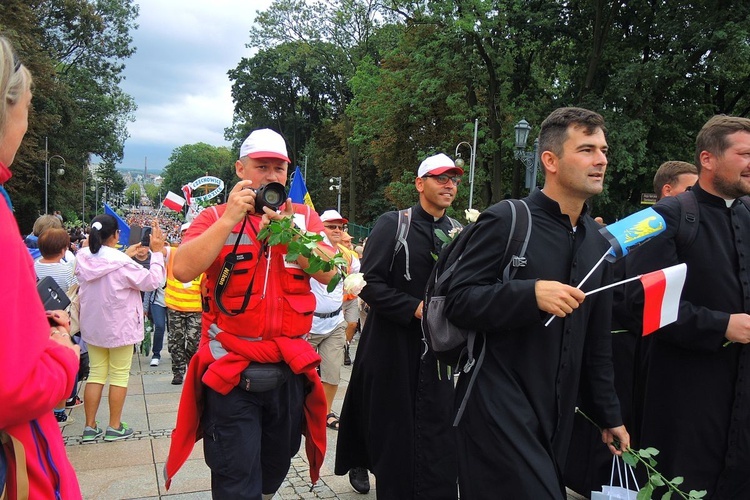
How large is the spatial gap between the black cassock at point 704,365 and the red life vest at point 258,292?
6.12 ft

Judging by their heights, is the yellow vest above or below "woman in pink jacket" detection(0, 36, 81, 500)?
below

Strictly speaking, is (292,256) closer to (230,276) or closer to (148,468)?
(230,276)

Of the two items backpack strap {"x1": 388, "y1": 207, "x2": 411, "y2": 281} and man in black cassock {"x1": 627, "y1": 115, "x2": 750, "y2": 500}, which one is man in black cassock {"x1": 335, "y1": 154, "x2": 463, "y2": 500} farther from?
man in black cassock {"x1": 627, "y1": 115, "x2": 750, "y2": 500}

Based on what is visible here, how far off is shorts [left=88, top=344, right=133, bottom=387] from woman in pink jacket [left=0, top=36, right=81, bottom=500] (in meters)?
4.22

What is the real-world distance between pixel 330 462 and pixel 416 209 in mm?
2252

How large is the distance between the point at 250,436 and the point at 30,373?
159 centimetres

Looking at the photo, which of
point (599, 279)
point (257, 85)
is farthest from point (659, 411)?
point (257, 85)

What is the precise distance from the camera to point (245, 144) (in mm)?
3447

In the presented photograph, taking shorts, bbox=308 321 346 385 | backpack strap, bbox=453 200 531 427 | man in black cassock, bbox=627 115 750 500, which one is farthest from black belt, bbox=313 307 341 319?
backpack strap, bbox=453 200 531 427

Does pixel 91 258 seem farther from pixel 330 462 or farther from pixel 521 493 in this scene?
pixel 521 493

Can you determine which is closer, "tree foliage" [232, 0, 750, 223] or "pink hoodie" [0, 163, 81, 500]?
"pink hoodie" [0, 163, 81, 500]

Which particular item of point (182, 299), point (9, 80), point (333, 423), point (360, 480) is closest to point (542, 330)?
point (9, 80)

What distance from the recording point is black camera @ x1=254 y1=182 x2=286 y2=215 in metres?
3.09

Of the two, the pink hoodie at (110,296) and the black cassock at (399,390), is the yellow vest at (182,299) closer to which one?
the pink hoodie at (110,296)
